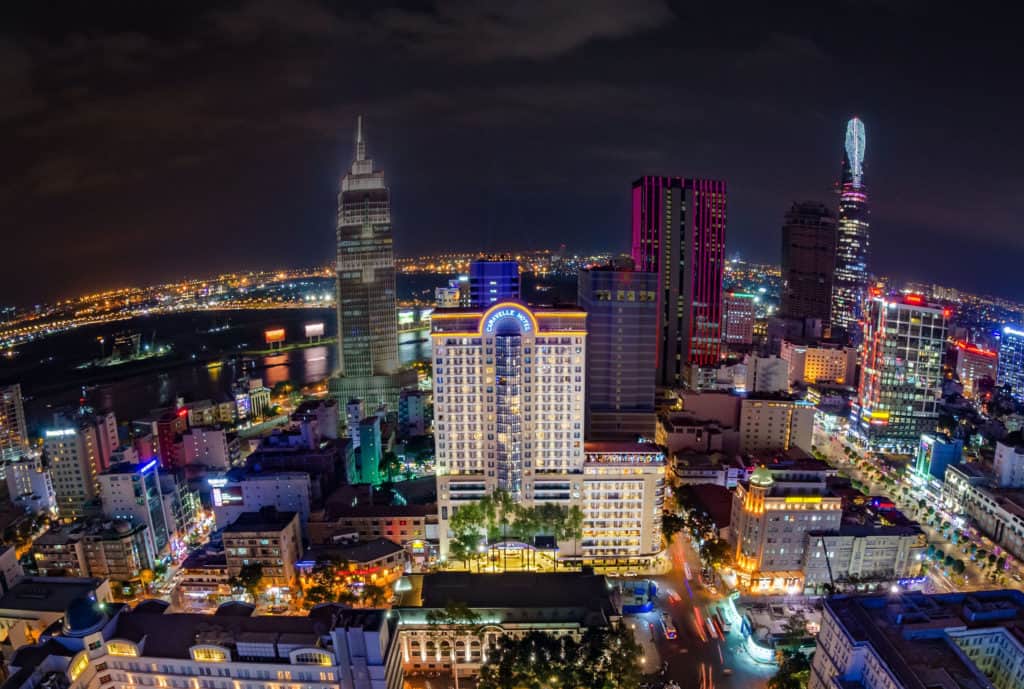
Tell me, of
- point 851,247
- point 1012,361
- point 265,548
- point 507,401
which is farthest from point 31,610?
point 851,247

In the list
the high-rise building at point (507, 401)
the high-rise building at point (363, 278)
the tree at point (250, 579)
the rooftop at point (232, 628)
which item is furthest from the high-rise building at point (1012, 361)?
the tree at point (250, 579)

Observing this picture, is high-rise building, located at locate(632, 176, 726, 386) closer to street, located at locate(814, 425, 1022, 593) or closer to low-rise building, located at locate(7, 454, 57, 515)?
street, located at locate(814, 425, 1022, 593)

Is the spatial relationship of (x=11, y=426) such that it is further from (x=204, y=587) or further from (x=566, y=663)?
(x=566, y=663)

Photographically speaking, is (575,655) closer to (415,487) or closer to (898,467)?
(415,487)

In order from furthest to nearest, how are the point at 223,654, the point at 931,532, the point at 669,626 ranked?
the point at 931,532
the point at 669,626
the point at 223,654

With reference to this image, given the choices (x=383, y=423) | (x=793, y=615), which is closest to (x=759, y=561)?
(x=793, y=615)

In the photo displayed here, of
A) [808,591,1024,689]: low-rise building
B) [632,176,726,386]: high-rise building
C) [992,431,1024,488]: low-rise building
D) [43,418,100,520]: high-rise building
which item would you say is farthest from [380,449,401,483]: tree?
[992,431,1024,488]: low-rise building
